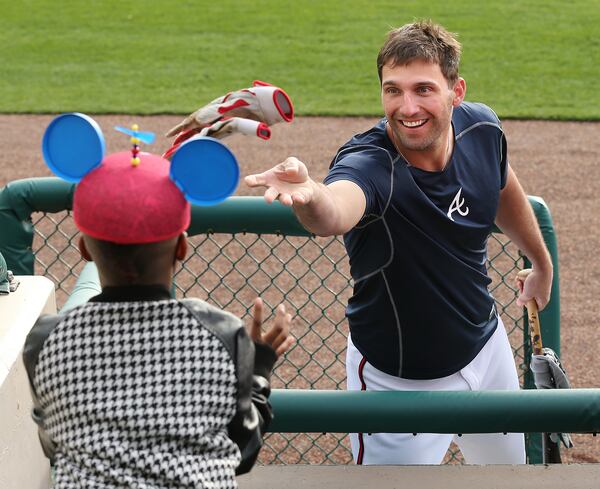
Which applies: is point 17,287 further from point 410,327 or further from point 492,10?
point 492,10

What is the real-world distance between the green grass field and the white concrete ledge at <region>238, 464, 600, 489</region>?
7689 mm

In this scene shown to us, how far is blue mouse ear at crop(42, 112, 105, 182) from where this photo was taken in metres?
1.97

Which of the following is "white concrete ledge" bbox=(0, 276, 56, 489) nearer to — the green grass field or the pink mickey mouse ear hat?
the pink mickey mouse ear hat

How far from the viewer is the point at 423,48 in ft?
9.81

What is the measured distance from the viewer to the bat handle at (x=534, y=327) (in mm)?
3326

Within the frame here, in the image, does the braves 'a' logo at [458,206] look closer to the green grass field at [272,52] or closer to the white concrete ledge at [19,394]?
the white concrete ledge at [19,394]

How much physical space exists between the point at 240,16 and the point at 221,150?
43.3ft

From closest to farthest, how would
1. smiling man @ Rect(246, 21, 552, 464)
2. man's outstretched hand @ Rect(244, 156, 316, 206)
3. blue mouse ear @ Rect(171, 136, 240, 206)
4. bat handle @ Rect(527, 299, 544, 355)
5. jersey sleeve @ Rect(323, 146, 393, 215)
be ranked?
blue mouse ear @ Rect(171, 136, 240, 206) → man's outstretched hand @ Rect(244, 156, 316, 206) → jersey sleeve @ Rect(323, 146, 393, 215) → smiling man @ Rect(246, 21, 552, 464) → bat handle @ Rect(527, 299, 544, 355)

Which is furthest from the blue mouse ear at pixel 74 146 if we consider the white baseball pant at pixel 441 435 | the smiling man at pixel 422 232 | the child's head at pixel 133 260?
the white baseball pant at pixel 441 435

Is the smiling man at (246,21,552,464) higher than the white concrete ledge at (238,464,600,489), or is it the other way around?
the smiling man at (246,21,552,464)

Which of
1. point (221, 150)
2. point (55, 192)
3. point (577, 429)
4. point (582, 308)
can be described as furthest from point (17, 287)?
point (582, 308)

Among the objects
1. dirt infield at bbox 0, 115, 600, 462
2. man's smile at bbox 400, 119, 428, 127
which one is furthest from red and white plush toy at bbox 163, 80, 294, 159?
dirt infield at bbox 0, 115, 600, 462

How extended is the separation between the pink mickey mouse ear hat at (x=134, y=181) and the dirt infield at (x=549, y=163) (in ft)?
13.2

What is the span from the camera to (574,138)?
32.4 ft
